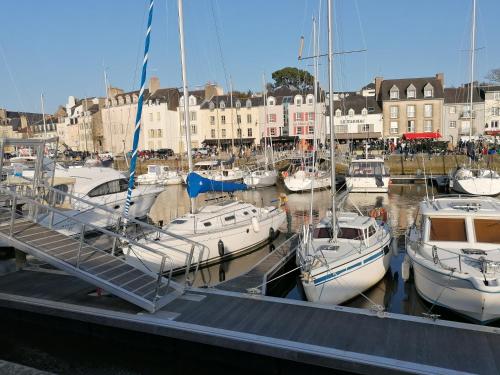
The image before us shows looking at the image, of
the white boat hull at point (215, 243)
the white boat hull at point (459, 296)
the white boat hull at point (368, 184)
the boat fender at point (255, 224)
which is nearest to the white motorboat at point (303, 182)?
the white boat hull at point (368, 184)

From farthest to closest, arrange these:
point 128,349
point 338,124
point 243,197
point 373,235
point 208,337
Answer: point 338,124
point 243,197
point 373,235
point 128,349
point 208,337

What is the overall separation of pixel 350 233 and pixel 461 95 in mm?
60614

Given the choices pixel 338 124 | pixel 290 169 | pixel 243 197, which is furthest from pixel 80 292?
pixel 338 124

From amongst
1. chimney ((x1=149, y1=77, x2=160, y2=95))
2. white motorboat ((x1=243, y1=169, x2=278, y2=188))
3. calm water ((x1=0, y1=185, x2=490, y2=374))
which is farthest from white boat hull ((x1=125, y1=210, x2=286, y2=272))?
chimney ((x1=149, y1=77, x2=160, y2=95))

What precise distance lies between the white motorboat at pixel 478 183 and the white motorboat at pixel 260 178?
17951 millimetres

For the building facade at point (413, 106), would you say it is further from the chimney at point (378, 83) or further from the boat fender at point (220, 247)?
the boat fender at point (220, 247)

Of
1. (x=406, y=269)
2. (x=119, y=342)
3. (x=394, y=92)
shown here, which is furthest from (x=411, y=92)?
(x=119, y=342)

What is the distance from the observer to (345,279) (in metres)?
12.7

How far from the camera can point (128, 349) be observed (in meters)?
10.7

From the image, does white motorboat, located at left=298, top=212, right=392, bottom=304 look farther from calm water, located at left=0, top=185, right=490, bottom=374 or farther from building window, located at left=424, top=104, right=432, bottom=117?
building window, located at left=424, top=104, right=432, bottom=117

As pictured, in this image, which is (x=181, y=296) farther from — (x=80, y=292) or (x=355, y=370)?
(x=355, y=370)

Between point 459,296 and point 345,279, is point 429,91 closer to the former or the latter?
point 345,279

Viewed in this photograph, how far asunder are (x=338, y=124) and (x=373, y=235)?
57.4 m

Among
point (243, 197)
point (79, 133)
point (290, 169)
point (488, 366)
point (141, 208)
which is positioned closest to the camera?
point (488, 366)
